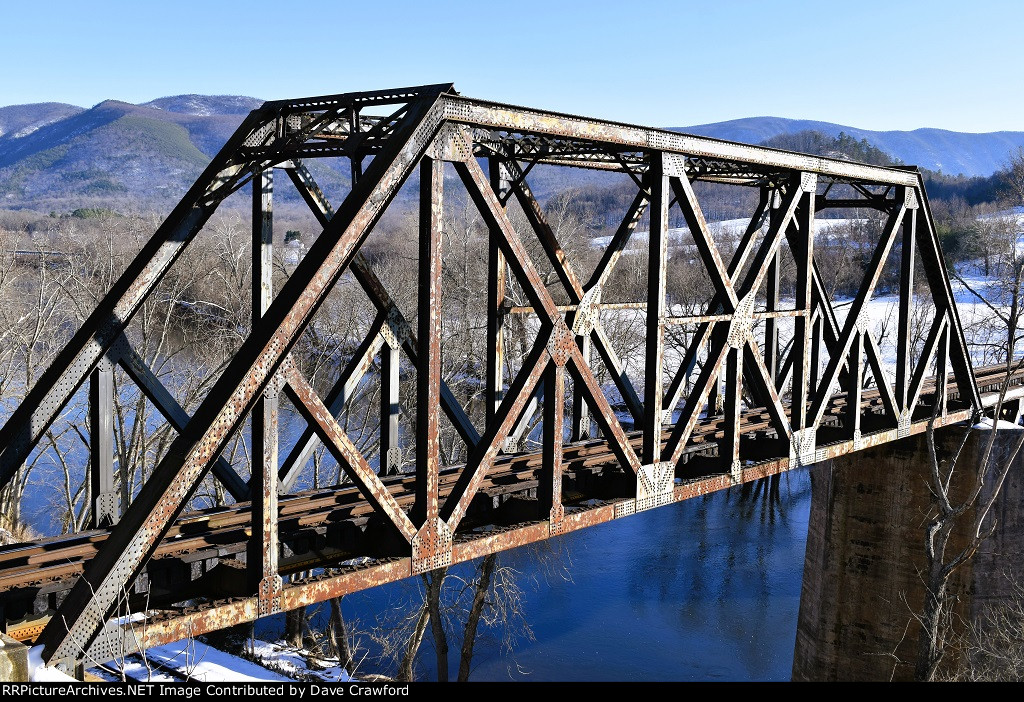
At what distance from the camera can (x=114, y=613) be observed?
17.2 feet

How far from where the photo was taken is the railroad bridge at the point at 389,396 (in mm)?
5531

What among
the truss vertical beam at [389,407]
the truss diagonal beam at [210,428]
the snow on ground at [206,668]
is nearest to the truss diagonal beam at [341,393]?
the truss vertical beam at [389,407]

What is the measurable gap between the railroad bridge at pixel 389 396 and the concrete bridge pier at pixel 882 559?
14.2 ft

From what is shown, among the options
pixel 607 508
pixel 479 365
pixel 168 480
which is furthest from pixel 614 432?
pixel 479 365

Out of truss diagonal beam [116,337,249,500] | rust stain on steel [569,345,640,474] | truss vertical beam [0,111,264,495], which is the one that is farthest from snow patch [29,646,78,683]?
rust stain on steel [569,345,640,474]

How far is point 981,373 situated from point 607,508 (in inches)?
631

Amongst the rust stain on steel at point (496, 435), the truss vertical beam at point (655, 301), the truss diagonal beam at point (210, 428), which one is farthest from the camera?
the truss vertical beam at point (655, 301)

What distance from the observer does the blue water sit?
2453cm

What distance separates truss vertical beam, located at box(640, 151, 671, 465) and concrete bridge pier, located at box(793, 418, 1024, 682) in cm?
860

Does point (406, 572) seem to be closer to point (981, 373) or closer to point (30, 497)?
point (981, 373)

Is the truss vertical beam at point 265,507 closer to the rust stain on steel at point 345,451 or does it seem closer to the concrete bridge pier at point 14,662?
the rust stain on steel at point 345,451

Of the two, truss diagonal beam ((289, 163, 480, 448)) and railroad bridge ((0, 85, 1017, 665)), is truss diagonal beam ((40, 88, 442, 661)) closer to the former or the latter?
railroad bridge ((0, 85, 1017, 665))

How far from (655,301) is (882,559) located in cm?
970
